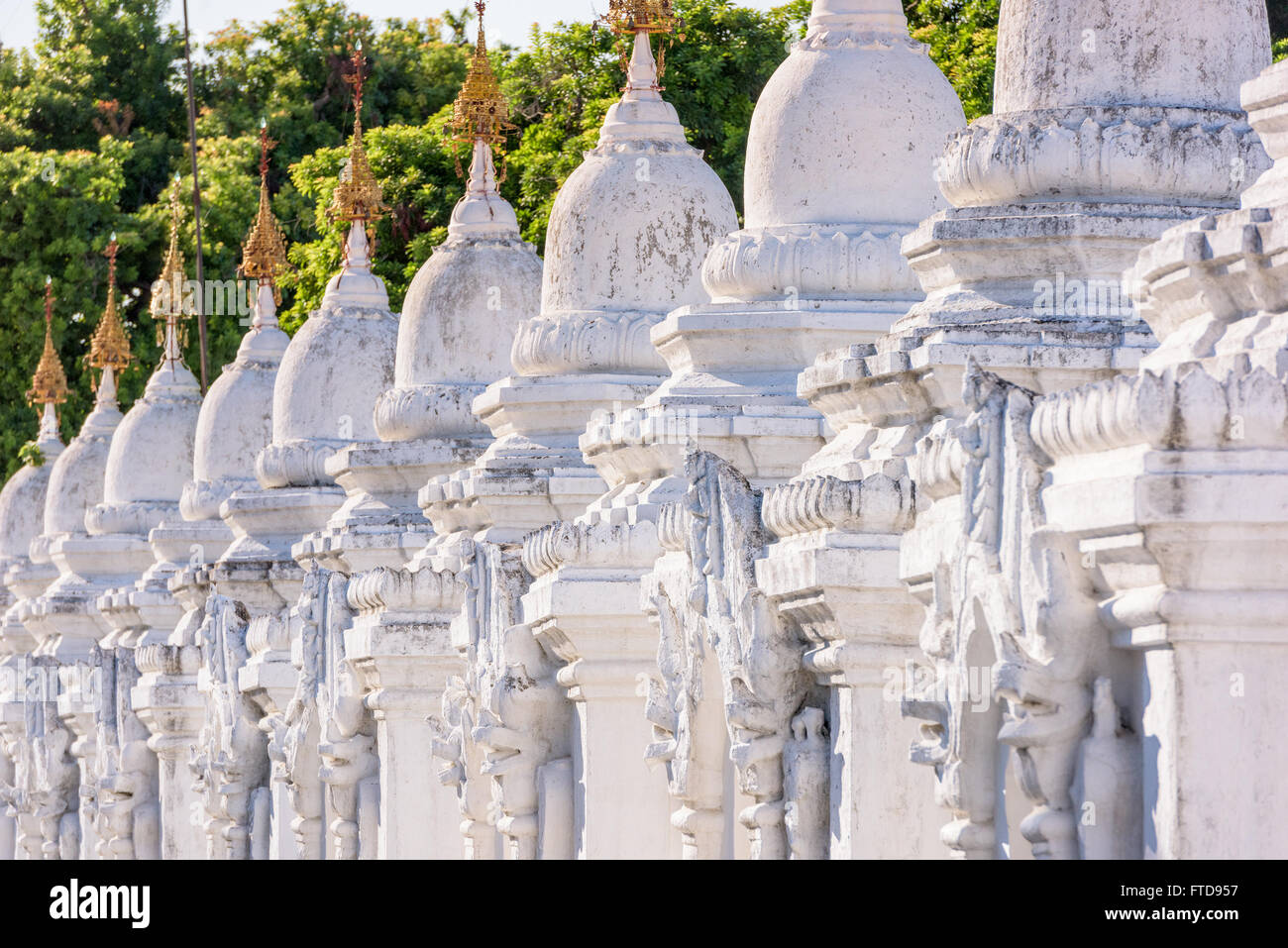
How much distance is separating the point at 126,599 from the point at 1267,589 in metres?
20.9

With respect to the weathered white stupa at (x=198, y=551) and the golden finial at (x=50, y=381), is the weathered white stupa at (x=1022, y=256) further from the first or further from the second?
the golden finial at (x=50, y=381)

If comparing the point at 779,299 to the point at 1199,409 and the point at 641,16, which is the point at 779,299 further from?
the point at 1199,409

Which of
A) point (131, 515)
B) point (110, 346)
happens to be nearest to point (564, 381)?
point (131, 515)

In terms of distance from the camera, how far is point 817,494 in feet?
37.5

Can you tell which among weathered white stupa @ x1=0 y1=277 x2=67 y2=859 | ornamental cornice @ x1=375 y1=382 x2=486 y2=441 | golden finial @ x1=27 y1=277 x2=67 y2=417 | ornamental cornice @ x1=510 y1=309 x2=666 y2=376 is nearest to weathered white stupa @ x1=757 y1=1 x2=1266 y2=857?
ornamental cornice @ x1=510 y1=309 x2=666 y2=376

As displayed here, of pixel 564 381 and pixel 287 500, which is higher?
pixel 287 500

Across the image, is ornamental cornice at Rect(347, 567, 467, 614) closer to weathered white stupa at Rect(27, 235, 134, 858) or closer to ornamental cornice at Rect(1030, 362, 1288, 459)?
ornamental cornice at Rect(1030, 362, 1288, 459)

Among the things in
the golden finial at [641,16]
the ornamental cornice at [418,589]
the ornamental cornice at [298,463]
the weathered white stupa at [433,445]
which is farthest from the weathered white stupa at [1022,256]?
the ornamental cornice at [298,463]

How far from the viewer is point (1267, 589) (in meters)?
8.70

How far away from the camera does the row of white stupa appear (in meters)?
8.84

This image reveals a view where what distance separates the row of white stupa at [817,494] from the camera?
348 inches

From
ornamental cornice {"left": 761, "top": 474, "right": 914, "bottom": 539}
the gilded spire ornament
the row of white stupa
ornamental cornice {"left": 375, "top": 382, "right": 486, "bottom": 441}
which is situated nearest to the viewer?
the row of white stupa
